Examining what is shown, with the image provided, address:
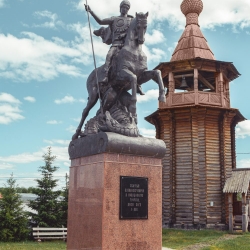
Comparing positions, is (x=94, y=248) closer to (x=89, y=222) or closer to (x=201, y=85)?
(x=89, y=222)

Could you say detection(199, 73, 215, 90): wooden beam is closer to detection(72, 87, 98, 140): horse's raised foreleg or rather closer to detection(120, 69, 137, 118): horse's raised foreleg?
detection(72, 87, 98, 140): horse's raised foreleg

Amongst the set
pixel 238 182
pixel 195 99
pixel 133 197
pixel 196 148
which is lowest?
pixel 133 197

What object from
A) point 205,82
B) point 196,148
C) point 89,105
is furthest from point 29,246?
point 205,82

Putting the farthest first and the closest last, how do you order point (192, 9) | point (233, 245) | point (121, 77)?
point (192, 9), point (233, 245), point (121, 77)

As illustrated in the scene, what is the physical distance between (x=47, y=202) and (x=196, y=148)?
30.6ft

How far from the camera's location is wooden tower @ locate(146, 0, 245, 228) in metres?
23.1

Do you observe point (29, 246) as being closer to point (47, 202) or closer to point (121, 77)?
point (47, 202)

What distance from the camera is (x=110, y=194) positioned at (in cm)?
622

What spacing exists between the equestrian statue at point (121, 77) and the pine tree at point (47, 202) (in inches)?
609

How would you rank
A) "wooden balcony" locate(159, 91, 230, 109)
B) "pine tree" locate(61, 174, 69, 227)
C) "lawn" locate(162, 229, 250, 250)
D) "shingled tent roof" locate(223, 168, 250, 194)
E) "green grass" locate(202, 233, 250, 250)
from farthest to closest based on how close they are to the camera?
"wooden balcony" locate(159, 91, 230, 109) → "pine tree" locate(61, 174, 69, 227) → "shingled tent roof" locate(223, 168, 250, 194) → "lawn" locate(162, 229, 250, 250) → "green grass" locate(202, 233, 250, 250)

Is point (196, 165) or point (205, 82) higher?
point (205, 82)

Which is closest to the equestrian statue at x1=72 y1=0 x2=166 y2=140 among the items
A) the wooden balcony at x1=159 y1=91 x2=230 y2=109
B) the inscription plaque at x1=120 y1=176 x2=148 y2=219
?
the inscription plaque at x1=120 y1=176 x2=148 y2=219

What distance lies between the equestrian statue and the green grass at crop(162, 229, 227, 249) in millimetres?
10840

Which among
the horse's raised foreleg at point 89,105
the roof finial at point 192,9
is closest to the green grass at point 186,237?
the horse's raised foreleg at point 89,105
